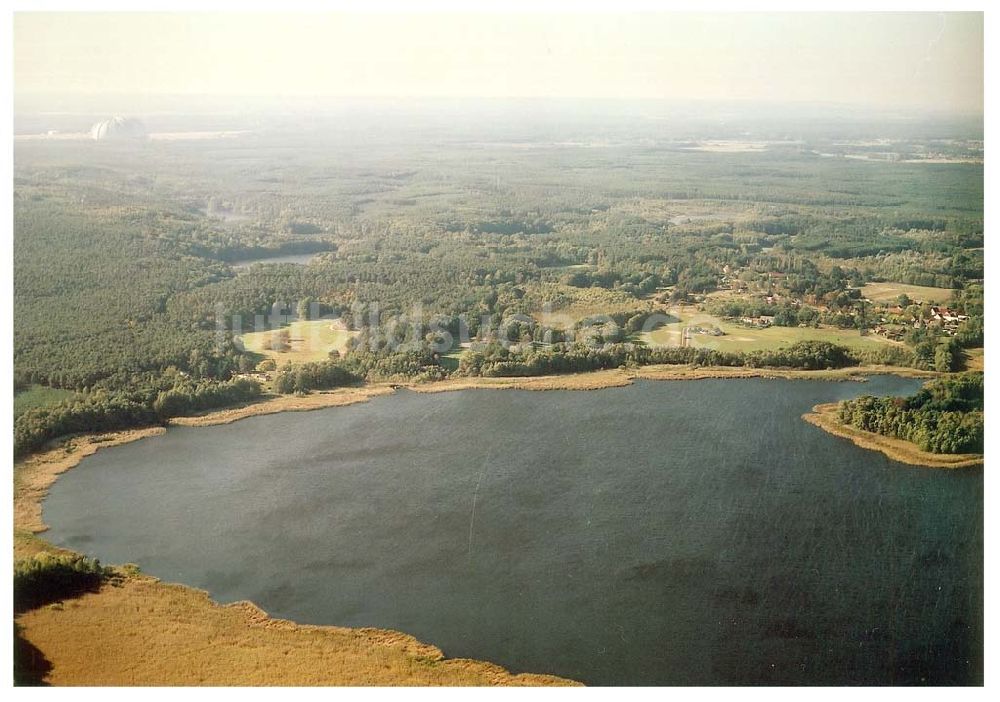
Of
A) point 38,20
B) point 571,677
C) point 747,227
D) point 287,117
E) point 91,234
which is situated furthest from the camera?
point 747,227

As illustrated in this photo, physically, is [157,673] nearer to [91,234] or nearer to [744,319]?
[91,234]

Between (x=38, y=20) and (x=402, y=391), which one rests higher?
(x=38, y=20)

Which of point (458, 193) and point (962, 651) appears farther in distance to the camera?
point (458, 193)

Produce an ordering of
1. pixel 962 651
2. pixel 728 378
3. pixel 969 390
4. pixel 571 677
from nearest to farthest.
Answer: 1. pixel 571 677
2. pixel 962 651
3. pixel 969 390
4. pixel 728 378

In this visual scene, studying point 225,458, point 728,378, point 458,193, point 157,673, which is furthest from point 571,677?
point 458,193

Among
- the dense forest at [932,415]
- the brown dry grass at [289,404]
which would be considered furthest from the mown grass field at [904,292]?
the brown dry grass at [289,404]

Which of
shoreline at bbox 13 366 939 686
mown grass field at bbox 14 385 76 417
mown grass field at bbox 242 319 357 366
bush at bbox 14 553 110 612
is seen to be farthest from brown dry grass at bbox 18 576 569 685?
mown grass field at bbox 242 319 357 366
